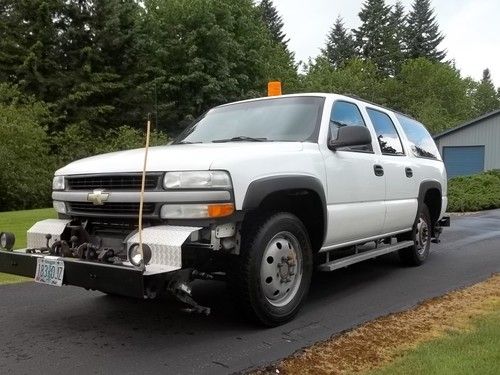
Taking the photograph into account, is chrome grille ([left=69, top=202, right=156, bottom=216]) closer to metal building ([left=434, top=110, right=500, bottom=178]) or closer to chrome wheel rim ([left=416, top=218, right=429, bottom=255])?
chrome wheel rim ([left=416, top=218, right=429, bottom=255])

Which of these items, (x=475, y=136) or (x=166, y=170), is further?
(x=475, y=136)

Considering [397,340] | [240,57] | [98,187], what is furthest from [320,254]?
[240,57]

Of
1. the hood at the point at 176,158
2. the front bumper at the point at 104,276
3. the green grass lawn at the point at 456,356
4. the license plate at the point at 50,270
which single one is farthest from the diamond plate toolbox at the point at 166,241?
the green grass lawn at the point at 456,356

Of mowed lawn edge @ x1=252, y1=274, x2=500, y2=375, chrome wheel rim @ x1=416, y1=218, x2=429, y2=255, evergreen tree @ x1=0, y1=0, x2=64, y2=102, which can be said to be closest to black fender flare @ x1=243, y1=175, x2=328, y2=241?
mowed lawn edge @ x1=252, y1=274, x2=500, y2=375

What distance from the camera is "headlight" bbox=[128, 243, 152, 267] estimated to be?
375 centimetres

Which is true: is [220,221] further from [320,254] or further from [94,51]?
[94,51]

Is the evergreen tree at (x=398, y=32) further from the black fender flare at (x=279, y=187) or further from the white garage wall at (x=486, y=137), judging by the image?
the black fender flare at (x=279, y=187)

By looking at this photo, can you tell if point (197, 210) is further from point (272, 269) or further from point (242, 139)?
point (242, 139)

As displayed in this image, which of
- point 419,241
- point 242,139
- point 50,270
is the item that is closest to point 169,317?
point 50,270

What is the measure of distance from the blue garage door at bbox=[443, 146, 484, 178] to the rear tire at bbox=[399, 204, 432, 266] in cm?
2270

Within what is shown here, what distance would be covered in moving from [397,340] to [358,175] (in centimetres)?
180

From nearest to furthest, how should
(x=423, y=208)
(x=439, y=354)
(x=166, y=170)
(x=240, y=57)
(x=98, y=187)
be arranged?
(x=439, y=354) < (x=166, y=170) < (x=98, y=187) < (x=423, y=208) < (x=240, y=57)

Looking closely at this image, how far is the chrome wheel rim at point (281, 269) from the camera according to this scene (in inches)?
174

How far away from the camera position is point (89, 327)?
467 centimetres
